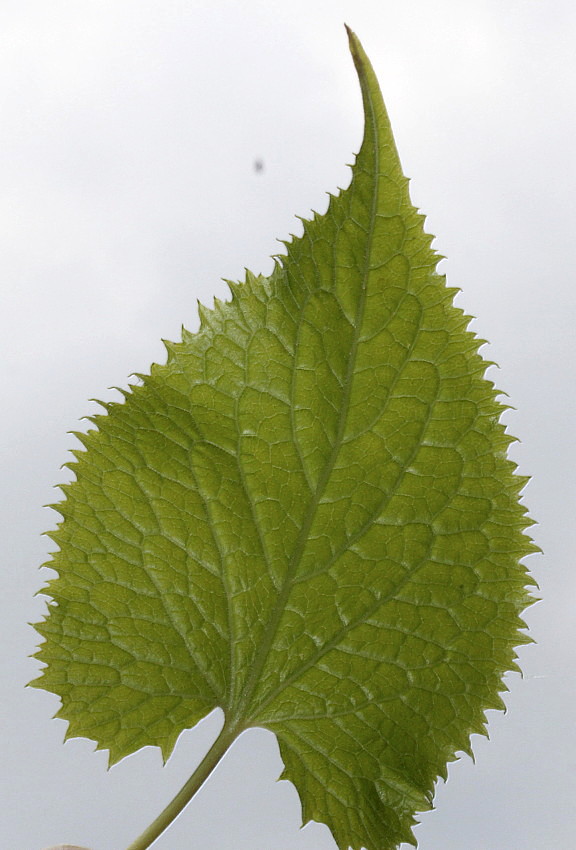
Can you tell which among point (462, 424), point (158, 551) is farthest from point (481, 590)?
point (158, 551)

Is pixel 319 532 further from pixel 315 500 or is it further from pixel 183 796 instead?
pixel 183 796

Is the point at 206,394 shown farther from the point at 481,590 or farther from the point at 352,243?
the point at 481,590

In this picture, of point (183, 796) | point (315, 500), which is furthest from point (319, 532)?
point (183, 796)

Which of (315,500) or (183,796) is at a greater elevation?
(315,500)

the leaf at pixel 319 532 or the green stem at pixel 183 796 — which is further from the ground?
the leaf at pixel 319 532

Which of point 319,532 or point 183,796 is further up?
point 319,532
